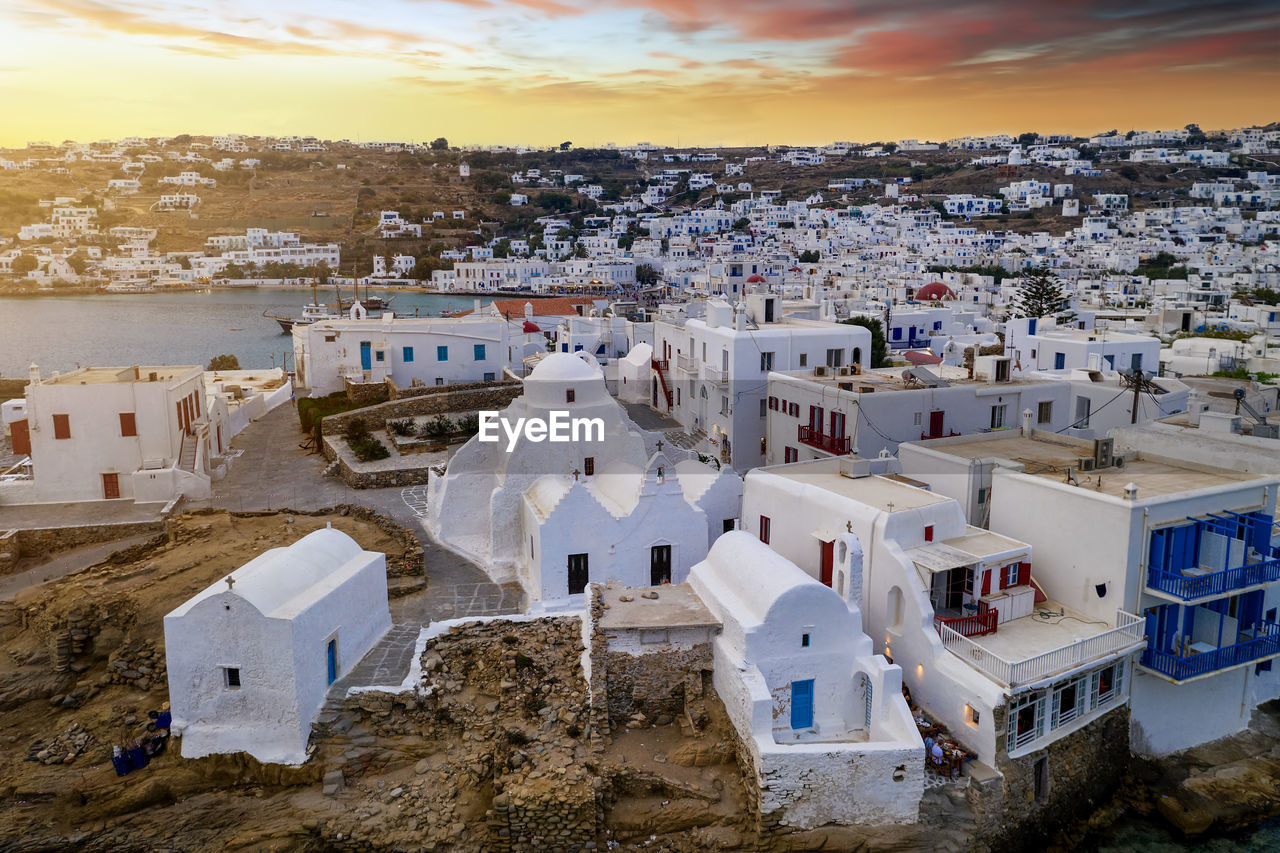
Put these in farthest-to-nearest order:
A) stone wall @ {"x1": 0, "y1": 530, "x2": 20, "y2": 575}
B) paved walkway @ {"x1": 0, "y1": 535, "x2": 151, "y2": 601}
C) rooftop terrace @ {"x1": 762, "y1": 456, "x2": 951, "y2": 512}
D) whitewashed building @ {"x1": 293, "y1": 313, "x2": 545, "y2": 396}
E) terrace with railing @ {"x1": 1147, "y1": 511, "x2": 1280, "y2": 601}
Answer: whitewashed building @ {"x1": 293, "y1": 313, "x2": 545, "y2": 396} → stone wall @ {"x1": 0, "y1": 530, "x2": 20, "y2": 575} → paved walkway @ {"x1": 0, "y1": 535, "x2": 151, "y2": 601} → rooftop terrace @ {"x1": 762, "y1": 456, "x2": 951, "y2": 512} → terrace with railing @ {"x1": 1147, "y1": 511, "x2": 1280, "y2": 601}

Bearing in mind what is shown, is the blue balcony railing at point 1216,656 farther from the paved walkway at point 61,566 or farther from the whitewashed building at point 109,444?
the whitewashed building at point 109,444

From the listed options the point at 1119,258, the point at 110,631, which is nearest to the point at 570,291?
the point at 1119,258

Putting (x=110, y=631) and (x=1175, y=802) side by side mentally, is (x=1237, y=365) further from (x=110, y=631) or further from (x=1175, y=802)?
(x=110, y=631)

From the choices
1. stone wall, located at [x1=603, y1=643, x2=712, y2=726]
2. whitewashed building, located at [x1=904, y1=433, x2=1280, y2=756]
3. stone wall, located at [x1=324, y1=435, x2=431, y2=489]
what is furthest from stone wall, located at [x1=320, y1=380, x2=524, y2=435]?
whitewashed building, located at [x1=904, y1=433, x2=1280, y2=756]

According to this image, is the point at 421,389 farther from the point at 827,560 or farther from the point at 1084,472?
the point at 1084,472

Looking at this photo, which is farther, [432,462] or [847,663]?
[432,462]

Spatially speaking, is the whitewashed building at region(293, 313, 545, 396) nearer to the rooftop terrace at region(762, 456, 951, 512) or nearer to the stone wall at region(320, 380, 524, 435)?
the stone wall at region(320, 380, 524, 435)

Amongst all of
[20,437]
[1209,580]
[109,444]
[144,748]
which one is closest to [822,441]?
[1209,580]

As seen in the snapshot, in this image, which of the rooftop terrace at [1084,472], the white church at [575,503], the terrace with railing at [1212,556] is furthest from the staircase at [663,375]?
the terrace with railing at [1212,556]
